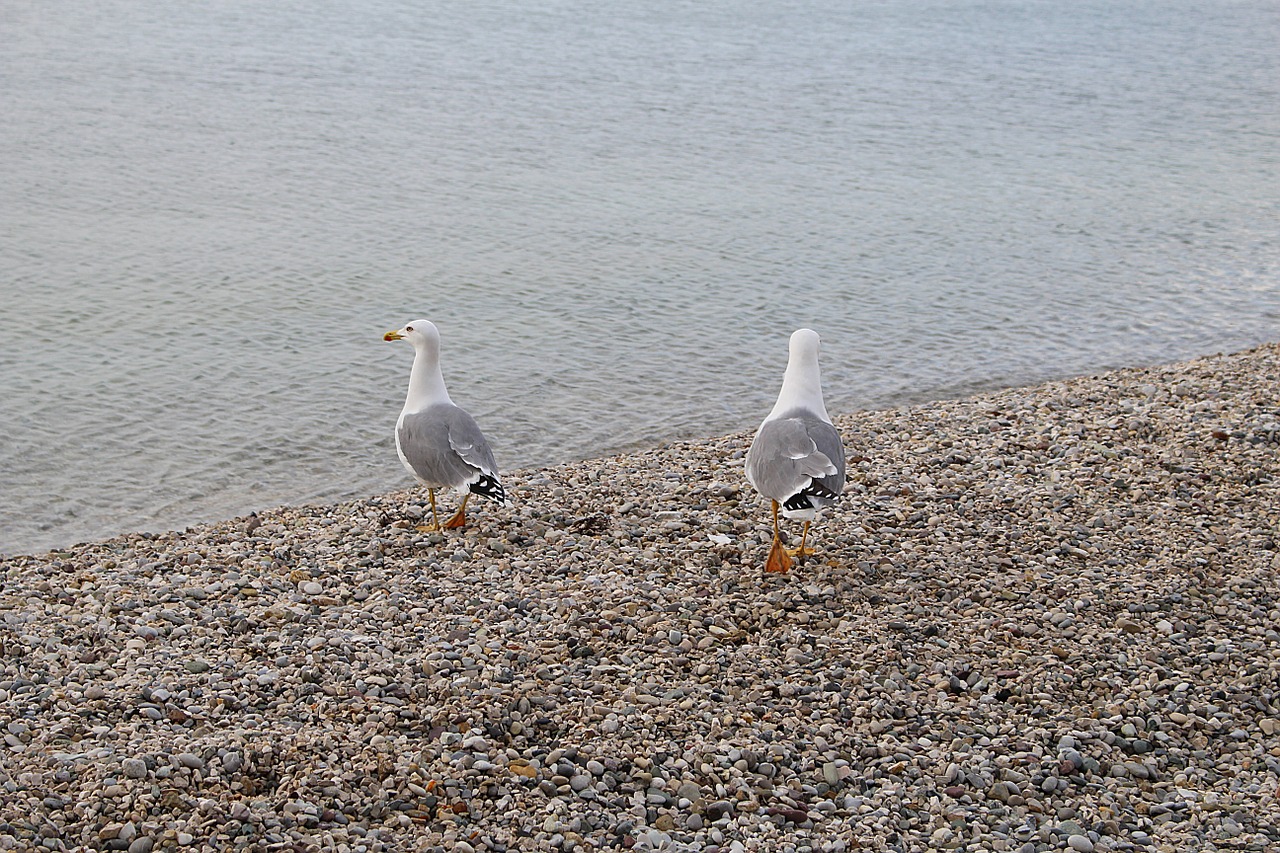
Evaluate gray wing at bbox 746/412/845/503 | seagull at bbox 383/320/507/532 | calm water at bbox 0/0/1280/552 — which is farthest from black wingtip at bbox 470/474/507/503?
calm water at bbox 0/0/1280/552

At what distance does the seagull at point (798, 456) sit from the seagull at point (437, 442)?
1.62 meters

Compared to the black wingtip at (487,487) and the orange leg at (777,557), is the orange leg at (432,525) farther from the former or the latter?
the orange leg at (777,557)

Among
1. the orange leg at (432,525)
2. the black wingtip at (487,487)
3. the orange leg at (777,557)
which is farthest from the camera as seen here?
the orange leg at (432,525)

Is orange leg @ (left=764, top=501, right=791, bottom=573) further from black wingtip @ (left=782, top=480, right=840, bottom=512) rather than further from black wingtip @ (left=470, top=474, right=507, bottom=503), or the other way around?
black wingtip @ (left=470, top=474, right=507, bottom=503)

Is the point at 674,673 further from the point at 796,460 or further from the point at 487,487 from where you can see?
the point at 487,487

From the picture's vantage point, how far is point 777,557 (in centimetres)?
736

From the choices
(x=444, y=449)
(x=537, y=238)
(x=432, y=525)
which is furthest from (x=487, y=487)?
(x=537, y=238)

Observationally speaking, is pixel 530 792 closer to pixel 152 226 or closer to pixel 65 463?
pixel 65 463

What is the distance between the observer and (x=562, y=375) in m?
13.1

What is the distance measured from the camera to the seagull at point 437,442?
7.77 metres

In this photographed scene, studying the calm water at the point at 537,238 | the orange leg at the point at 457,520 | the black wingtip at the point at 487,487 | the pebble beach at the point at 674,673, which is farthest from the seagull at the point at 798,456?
the calm water at the point at 537,238

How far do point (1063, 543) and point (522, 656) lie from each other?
3.46m

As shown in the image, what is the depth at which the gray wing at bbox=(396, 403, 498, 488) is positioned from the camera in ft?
25.5

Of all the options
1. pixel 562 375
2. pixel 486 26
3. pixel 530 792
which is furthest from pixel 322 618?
pixel 486 26
